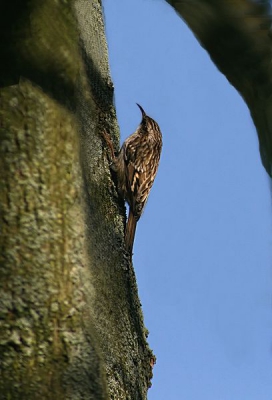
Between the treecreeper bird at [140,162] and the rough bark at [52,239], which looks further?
the treecreeper bird at [140,162]

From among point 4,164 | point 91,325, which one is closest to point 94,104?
point 4,164

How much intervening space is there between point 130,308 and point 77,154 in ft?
1.72

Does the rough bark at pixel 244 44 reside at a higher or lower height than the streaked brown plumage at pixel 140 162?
lower

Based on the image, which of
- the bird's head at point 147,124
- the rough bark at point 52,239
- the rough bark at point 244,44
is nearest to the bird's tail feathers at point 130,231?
the rough bark at point 52,239

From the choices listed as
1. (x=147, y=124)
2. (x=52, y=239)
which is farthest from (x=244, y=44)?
(x=147, y=124)

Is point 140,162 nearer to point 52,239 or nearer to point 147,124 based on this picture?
point 147,124

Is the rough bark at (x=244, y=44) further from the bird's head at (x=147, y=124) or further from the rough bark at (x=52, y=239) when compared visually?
the bird's head at (x=147, y=124)

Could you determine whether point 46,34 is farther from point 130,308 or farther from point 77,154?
point 130,308

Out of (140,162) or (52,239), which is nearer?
(52,239)

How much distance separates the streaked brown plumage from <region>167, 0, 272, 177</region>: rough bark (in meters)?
1.95

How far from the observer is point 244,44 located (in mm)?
1928

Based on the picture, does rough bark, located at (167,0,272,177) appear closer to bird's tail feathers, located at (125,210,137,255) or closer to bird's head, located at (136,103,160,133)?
bird's tail feathers, located at (125,210,137,255)

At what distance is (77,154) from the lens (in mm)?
2426

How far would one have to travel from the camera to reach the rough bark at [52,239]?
2191mm
